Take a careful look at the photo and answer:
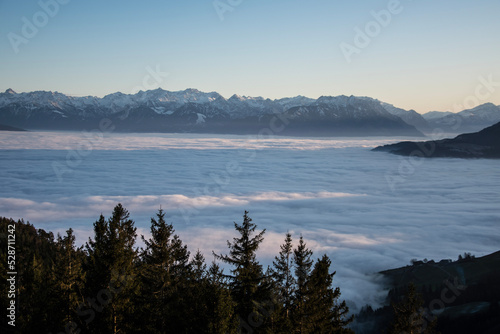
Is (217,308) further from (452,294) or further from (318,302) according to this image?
(452,294)

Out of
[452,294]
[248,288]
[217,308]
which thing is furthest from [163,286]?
[452,294]

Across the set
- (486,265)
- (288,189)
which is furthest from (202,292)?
(288,189)

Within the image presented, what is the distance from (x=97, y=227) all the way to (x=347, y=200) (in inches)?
5899

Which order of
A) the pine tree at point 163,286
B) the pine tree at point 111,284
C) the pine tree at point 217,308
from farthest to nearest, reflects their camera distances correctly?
the pine tree at point 163,286, the pine tree at point 111,284, the pine tree at point 217,308

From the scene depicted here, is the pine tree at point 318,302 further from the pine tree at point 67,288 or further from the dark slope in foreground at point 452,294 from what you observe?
the dark slope in foreground at point 452,294

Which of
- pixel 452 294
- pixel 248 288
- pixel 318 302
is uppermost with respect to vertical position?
pixel 248 288

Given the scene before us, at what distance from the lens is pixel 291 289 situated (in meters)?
19.3

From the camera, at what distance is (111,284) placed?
17.7 metres

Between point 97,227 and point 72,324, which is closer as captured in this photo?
point 72,324

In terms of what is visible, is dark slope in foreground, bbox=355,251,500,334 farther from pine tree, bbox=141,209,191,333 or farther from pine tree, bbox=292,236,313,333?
pine tree, bbox=141,209,191,333

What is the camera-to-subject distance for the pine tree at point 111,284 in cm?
1739

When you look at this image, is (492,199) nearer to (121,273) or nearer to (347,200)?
(347,200)

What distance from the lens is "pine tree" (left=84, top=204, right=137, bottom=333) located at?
17.4 m

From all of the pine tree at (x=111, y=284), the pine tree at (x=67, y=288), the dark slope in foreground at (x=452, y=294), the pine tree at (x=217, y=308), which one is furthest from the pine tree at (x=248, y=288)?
the dark slope in foreground at (x=452, y=294)
